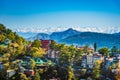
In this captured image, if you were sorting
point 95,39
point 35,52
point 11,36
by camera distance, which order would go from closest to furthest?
point 35,52 → point 11,36 → point 95,39

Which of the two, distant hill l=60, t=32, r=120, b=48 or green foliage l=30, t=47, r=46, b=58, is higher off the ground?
distant hill l=60, t=32, r=120, b=48

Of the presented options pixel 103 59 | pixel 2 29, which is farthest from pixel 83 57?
pixel 2 29

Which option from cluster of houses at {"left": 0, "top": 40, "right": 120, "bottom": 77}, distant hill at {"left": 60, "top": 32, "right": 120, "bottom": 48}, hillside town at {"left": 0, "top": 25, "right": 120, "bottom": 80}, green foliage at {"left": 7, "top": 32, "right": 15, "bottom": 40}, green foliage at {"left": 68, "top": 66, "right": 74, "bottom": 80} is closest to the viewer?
green foliage at {"left": 68, "top": 66, "right": 74, "bottom": 80}

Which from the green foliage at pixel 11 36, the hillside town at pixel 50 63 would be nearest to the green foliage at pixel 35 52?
the hillside town at pixel 50 63

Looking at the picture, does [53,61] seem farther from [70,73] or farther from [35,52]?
[70,73]

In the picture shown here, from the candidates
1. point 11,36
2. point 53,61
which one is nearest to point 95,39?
point 11,36

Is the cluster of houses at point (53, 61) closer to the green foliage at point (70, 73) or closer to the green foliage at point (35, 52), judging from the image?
the green foliage at point (35, 52)

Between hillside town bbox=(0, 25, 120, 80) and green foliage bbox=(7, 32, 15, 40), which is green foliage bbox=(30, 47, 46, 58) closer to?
hillside town bbox=(0, 25, 120, 80)

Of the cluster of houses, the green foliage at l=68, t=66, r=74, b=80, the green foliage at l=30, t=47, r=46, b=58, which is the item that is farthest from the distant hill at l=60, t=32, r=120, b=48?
the green foliage at l=68, t=66, r=74, b=80

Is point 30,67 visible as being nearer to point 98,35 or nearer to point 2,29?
point 2,29
